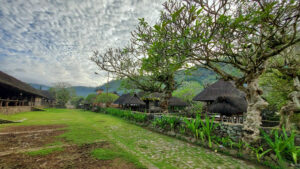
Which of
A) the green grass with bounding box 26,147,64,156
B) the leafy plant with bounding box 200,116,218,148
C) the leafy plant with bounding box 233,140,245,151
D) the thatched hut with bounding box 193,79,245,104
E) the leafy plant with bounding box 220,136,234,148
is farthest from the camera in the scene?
the thatched hut with bounding box 193,79,245,104

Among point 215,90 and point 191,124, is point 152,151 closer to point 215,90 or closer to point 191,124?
point 191,124

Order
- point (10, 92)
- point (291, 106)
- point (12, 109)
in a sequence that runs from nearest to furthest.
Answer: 1. point (291, 106)
2. point (12, 109)
3. point (10, 92)

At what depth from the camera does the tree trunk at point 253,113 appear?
4.64 m

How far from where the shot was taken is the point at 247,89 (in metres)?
5.11

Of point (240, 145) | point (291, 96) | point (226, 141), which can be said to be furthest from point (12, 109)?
point (291, 96)

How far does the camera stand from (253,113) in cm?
482

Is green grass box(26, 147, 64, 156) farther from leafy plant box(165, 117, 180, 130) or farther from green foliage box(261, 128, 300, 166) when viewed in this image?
green foliage box(261, 128, 300, 166)

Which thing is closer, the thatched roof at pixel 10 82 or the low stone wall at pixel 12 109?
the thatched roof at pixel 10 82

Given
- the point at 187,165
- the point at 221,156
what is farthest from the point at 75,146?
the point at 221,156

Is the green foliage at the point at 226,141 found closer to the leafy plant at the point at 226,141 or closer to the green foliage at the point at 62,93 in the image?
the leafy plant at the point at 226,141

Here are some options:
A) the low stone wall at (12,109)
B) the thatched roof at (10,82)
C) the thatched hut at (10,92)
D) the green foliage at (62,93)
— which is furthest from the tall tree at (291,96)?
the green foliage at (62,93)

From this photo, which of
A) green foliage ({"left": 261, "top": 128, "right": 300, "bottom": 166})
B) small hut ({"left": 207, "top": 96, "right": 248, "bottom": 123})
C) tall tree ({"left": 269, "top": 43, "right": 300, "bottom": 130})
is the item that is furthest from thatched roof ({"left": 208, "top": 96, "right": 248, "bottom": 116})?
green foliage ({"left": 261, "top": 128, "right": 300, "bottom": 166})

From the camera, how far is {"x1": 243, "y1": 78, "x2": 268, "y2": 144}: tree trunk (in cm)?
464

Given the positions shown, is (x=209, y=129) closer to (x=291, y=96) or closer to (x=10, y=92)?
(x=291, y=96)
